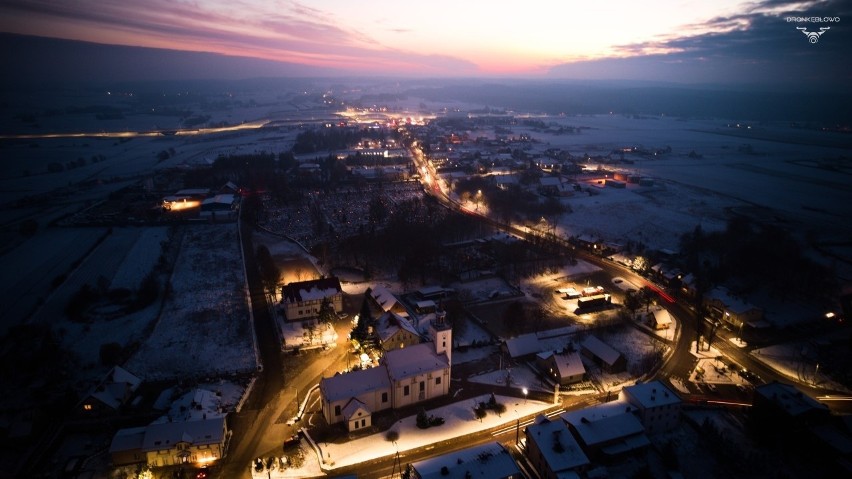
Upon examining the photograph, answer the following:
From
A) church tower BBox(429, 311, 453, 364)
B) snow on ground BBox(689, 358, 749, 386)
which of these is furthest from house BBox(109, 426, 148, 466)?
snow on ground BBox(689, 358, 749, 386)

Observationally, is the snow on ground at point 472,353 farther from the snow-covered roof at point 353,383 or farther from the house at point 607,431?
the house at point 607,431

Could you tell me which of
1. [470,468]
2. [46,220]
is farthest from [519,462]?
[46,220]

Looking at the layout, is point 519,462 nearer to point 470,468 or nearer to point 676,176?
point 470,468

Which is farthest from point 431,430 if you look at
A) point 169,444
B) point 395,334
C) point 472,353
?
point 169,444

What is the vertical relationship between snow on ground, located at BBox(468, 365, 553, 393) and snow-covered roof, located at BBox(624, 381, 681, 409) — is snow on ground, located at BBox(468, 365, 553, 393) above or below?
below

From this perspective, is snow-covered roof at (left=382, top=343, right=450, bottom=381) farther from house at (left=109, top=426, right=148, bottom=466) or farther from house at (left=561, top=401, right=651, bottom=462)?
house at (left=109, top=426, right=148, bottom=466)

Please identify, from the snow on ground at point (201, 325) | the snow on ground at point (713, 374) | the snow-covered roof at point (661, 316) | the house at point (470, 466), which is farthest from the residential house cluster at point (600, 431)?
the snow on ground at point (201, 325)
